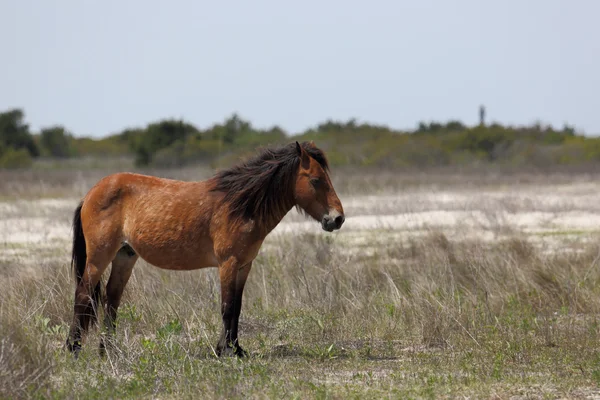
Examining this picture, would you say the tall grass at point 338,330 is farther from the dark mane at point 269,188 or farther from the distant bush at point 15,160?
the distant bush at point 15,160

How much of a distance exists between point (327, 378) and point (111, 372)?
173 centimetres

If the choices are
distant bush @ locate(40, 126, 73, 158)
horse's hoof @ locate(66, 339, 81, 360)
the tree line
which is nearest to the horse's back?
horse's hoof @ locate(66, 339, 81, 360)

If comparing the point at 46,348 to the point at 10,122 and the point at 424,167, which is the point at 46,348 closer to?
the point at 424,167

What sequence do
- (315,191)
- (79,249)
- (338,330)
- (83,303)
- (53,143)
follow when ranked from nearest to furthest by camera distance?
(315,191) → (83,303) → (79,249) → (338,330) → (53,143)

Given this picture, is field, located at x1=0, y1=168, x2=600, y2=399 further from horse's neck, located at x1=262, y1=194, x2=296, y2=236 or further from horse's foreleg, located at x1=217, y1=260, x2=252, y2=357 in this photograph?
horse's neck, located at x1=262, y1=194, x2=296, y2=236

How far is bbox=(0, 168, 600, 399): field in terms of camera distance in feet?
21.6

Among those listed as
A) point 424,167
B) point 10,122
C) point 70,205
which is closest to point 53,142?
point 10,122

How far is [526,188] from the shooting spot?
1024 inches

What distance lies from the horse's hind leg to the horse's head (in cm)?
176

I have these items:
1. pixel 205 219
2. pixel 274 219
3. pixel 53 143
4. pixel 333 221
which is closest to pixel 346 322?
pixel 274 219

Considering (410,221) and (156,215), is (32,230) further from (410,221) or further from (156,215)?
(156,215)

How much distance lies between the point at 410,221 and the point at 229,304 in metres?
9.70

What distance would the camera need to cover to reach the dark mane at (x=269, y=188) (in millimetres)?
7648

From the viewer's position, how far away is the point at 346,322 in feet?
29.1
